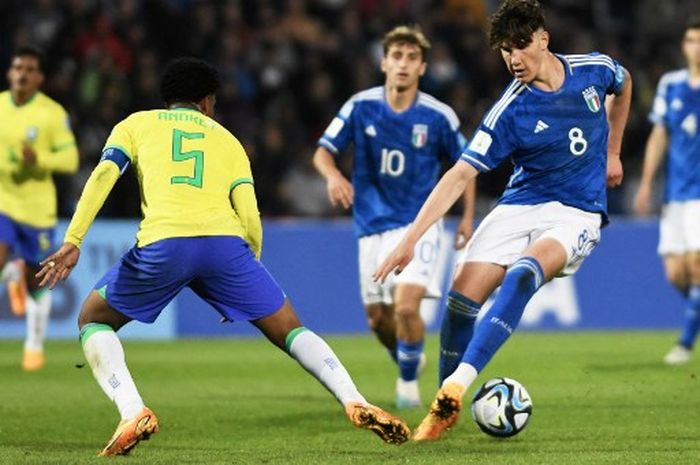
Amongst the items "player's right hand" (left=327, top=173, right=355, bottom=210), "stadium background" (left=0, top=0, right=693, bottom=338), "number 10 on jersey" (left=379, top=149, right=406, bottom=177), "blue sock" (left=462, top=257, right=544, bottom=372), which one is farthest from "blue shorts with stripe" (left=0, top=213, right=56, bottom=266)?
"blue sock" (left=462, top=257, right=544, bottom=372)

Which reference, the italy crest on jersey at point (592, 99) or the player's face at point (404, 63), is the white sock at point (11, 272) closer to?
the player's face at point (404, 63)

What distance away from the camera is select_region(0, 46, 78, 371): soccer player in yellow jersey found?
39.3 feet

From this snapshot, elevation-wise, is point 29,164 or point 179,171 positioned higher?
point 179,171

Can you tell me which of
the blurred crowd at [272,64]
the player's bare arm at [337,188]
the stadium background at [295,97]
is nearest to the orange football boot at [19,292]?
the stadium background at [295,97]

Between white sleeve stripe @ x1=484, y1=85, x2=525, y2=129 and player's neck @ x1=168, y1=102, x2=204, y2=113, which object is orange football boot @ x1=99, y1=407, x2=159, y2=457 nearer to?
player's neck @ x1=168, y1=102, x2=204, y2=113

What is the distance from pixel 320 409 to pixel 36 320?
397cm

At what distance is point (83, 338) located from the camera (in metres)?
7.06

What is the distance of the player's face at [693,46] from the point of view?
39.8 feet

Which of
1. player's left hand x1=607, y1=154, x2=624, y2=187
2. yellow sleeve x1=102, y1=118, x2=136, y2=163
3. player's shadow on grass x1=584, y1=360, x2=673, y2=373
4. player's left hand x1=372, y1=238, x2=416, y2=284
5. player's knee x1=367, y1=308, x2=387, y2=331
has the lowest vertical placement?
player's shadow on grass x1=584, y1=360, x2=673, y2=373

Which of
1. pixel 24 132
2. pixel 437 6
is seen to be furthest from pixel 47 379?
pixel 437 6

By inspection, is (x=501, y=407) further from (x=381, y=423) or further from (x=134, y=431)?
(x=134, y=431)

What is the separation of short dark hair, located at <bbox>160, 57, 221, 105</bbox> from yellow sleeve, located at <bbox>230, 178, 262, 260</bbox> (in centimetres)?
47

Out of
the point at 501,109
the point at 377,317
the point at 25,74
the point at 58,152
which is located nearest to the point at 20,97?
the point at 25,74

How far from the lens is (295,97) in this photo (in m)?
18.0
